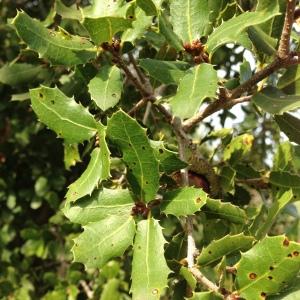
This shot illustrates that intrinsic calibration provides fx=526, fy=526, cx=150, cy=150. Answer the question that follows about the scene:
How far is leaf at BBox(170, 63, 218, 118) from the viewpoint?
103cm

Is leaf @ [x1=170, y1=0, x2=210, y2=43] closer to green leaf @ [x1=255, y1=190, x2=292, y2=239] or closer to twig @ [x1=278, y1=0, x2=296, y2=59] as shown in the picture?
twig @ [x1=278, y1=0, x2=296, y2=59]

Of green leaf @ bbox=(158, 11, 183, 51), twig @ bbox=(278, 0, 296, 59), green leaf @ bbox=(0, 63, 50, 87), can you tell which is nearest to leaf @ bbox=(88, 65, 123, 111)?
green leaf @ bbox=(158, 11, 183, 51)

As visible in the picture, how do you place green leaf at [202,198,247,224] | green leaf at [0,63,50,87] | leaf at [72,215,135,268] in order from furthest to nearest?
1. green leaf at [0,63,50,87]
2. green leaf at [202,198,247,224]
3. leaf at [72,215,135,268]

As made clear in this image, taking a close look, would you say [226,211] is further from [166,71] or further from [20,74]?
[20,74]

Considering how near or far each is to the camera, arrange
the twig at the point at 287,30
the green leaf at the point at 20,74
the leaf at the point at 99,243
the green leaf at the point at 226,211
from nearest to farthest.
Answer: the twig at the point at 287,30 → the leaf at the point at 99,243 → the green leaf at the point at 226,211 → the green leaf at the point at 20,74

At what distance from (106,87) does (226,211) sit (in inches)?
15.9

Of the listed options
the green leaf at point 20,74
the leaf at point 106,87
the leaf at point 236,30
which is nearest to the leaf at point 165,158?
the leaf at point 106,87

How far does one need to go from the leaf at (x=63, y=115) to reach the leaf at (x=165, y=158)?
16 cm

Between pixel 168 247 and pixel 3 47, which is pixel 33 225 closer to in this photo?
pixel 3 47

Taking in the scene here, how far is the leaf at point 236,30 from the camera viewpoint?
1043 mm

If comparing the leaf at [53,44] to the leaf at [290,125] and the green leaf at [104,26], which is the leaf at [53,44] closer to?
the green leaf at [104,26]

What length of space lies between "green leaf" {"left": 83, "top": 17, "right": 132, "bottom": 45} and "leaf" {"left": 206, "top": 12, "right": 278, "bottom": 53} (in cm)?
19

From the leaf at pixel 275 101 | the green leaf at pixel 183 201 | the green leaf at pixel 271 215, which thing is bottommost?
the green leaf at pixel 271 215

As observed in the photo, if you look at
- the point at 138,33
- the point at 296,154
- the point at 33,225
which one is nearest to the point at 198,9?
the point at 138,33
